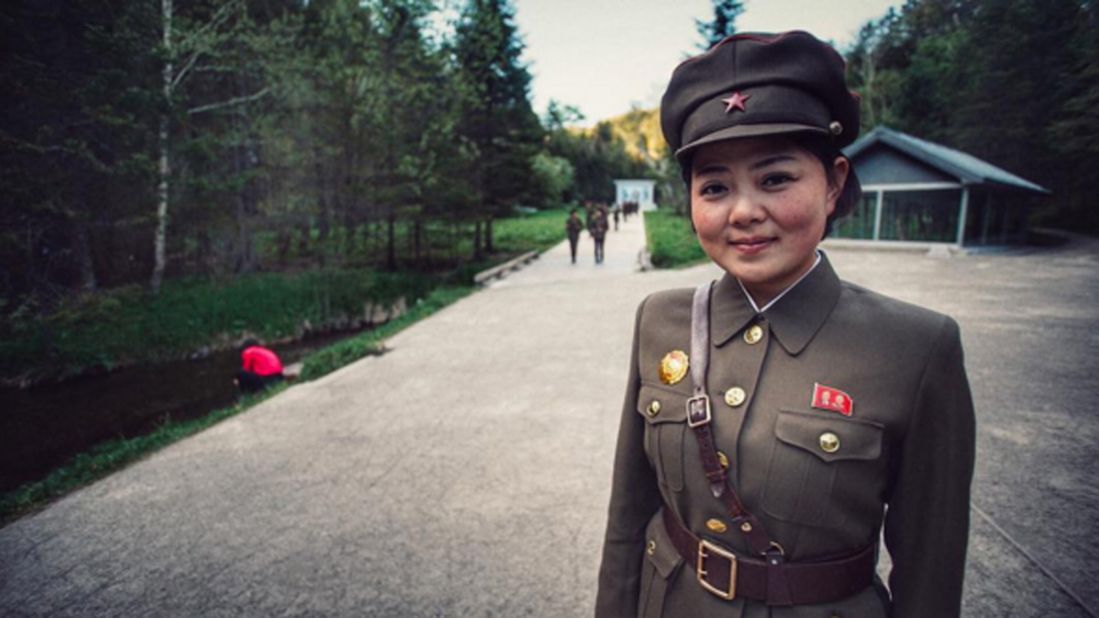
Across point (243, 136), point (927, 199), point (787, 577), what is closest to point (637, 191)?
point (927, 199)

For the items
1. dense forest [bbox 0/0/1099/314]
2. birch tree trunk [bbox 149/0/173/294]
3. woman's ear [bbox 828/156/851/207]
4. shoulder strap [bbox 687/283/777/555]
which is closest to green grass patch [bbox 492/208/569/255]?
dense forest [bbox 0/0/1099/314]

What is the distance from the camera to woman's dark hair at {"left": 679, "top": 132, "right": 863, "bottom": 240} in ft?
3.82

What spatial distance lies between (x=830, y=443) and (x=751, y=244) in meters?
0.48

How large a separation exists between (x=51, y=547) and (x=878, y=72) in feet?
141

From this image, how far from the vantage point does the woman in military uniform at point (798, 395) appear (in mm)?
1148

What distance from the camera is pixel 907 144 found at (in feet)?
64.6

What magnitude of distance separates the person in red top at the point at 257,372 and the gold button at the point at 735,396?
26.7 feet

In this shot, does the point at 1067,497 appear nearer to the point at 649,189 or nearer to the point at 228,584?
the point at 228,584

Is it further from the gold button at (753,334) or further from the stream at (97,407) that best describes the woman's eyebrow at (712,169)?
the stream at (97,407)

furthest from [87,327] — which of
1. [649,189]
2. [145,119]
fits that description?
[649,189]

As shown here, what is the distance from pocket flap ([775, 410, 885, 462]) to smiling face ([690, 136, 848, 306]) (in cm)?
33

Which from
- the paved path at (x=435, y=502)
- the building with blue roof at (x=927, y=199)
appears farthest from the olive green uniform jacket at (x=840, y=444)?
the building with blue roof at (x=927, y=199)

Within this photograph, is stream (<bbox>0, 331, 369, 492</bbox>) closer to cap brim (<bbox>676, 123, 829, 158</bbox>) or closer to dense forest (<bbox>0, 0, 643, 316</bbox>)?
dense forest (<bbox>0, 0, 643, 316</bbox>)

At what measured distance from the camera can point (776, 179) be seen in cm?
117
